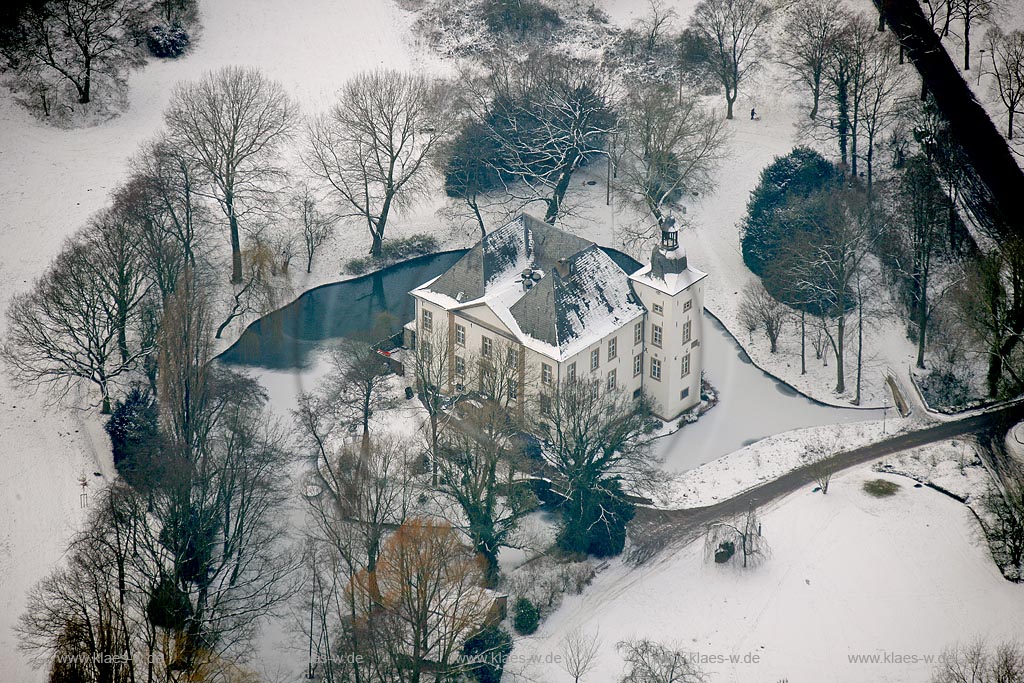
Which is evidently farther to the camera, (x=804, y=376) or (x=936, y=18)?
(x=936, y=18)

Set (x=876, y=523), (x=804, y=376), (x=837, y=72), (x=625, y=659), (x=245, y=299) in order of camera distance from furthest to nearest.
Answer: (x=837, y=72) < (x=245, y=299) < (x=804, y=376) < (x=876, y=523) < (x=625, y=659)

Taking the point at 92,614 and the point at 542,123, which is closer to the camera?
the point at 92,614

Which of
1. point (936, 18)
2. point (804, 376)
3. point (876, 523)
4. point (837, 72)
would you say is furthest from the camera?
point (936, 18)

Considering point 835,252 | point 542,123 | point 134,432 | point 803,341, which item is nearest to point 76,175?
point 134,432

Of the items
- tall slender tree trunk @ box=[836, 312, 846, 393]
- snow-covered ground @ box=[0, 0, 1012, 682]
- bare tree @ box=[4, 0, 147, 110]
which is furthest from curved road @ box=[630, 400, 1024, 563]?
bare tree @ box=[4, 0, 147, 110]

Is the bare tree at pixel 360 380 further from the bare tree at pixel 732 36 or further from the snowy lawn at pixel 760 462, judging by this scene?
the bare tree at pixel 732 36

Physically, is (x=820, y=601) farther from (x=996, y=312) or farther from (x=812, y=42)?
(x=812, y=42)

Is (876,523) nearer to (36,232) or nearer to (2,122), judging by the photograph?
(36,232)

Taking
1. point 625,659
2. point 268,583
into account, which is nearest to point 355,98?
point 268,583
